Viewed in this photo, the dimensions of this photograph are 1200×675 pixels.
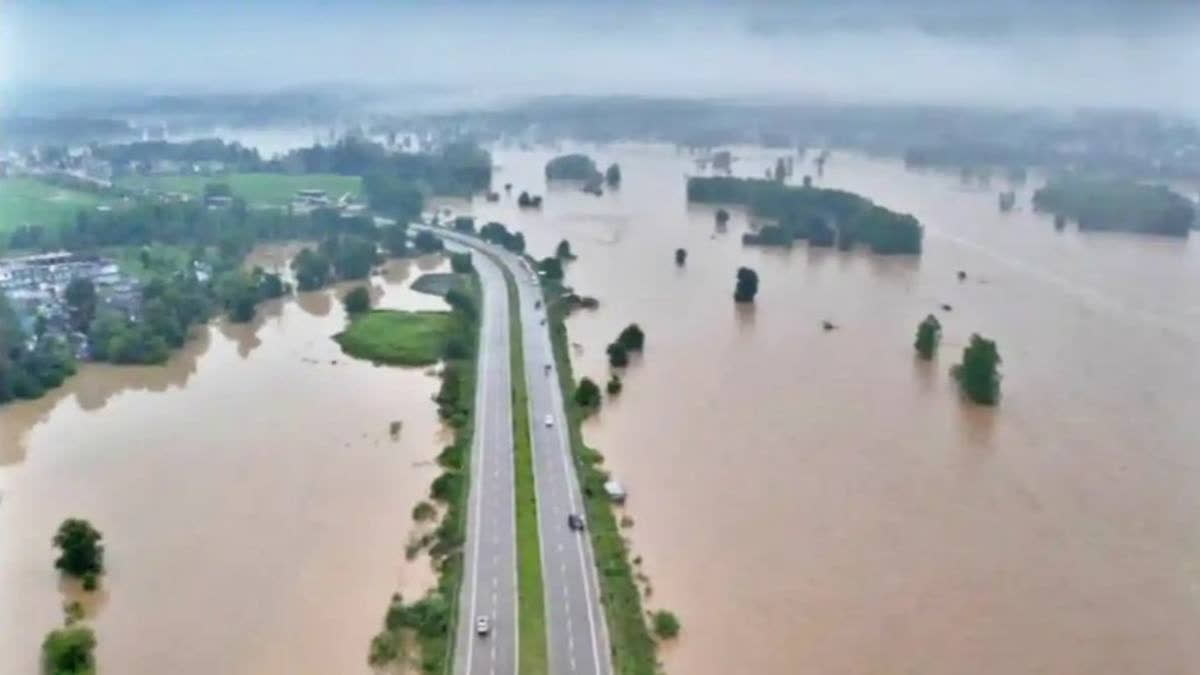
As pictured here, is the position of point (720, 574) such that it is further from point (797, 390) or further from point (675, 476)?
point (797, 390)

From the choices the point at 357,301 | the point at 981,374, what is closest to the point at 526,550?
the point at 981,374

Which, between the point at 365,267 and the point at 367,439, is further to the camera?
the point at 365,267

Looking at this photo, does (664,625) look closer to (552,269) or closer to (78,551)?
(78,551)

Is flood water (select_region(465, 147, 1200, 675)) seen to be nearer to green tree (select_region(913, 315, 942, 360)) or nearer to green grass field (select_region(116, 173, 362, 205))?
green tree (select_region(913, 315, 942, 360))

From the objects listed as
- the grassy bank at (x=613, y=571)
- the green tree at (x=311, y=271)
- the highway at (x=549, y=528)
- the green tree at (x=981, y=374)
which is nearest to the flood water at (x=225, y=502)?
the highway at (x=549, y=528)

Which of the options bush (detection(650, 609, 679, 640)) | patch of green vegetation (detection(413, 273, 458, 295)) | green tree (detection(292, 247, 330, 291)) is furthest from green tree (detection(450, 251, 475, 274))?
bush (detection(650, 609, 679, 640))

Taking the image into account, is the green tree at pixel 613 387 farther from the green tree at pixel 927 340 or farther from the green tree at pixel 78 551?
the green tree at pixel 78 551

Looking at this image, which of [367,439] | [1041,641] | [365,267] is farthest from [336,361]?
[1041,641]
